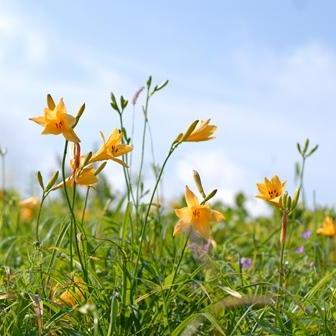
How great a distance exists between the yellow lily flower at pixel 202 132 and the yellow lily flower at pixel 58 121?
314 mm

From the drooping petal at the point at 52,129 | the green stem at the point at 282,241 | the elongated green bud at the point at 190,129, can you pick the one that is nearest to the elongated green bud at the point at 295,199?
the green stem at the point at 282,241

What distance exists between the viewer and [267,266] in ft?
11.5

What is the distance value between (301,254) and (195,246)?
836 millimetres

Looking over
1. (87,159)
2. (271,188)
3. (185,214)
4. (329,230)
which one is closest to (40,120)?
(87,159)

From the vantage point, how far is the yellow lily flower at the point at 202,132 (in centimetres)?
233

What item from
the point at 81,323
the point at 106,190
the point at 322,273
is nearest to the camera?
the point at 81,323

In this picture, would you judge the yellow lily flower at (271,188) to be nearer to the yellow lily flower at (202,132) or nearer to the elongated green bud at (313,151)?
the yellow lily flower at (202,132)

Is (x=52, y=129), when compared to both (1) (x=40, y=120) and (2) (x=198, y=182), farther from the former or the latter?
(2) (x=198, y=182)

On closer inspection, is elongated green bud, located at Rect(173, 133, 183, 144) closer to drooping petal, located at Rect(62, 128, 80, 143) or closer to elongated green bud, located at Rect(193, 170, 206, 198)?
elongated green bud, located at Rect(193, 170, 206, 198)

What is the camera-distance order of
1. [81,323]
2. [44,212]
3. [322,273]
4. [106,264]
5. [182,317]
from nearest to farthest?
[81,323]
[182,317]
[106,264]
[322,273]
[44,212]

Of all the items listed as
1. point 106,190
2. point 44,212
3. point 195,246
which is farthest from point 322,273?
point 106,190

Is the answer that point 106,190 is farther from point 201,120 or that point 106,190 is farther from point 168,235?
point 201,120

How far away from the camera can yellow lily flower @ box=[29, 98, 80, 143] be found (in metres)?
2.24

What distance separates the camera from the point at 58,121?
2246mm
